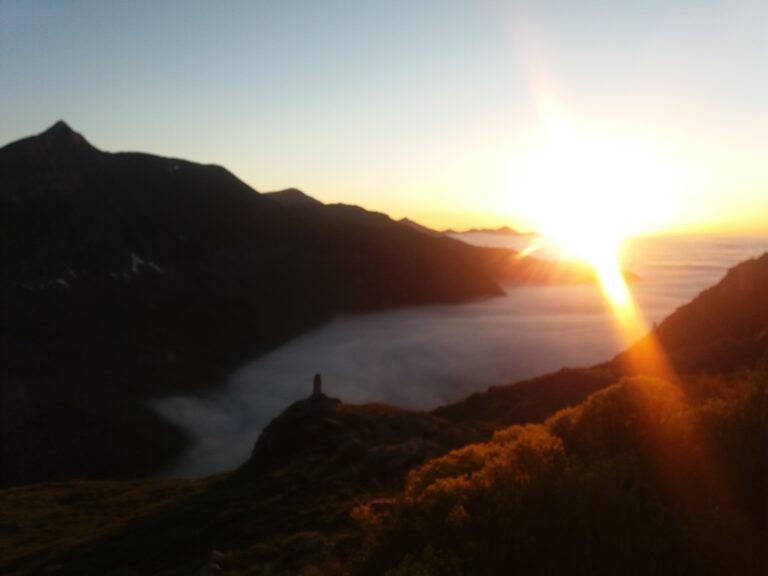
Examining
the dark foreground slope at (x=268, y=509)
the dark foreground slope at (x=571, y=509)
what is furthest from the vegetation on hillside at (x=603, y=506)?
the dark foreground slope at (x=268, y=509)

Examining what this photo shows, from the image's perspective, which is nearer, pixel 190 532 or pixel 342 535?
pixel 342 535

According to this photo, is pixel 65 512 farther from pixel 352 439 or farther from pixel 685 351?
pixel 685 351

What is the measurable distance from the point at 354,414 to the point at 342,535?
82.7ft

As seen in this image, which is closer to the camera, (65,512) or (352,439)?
(352,439)

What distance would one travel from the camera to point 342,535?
17641mm

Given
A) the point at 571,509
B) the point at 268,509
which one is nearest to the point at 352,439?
the point at 268,509

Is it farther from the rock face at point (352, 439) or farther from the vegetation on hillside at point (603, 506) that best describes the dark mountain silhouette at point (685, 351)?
the vegetation on hillside at point (603, 506)

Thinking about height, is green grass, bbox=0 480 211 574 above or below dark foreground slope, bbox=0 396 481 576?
below

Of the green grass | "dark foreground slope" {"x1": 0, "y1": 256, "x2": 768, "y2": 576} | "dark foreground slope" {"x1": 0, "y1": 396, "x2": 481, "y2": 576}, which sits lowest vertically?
the green grass

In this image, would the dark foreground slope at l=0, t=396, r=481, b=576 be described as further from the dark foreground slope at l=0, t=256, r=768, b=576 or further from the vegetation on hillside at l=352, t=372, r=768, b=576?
the vegetation on hillside at l=352, t=372, r=768, b=576

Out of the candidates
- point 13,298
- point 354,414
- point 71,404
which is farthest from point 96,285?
point 354,414

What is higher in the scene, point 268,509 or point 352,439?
point 352,439

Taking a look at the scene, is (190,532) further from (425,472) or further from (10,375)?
(10,375)

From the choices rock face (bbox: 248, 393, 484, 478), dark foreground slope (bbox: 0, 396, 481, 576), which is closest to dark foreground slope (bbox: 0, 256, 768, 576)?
dark foreground slope (bbox: 0, 396, 481, 576)
